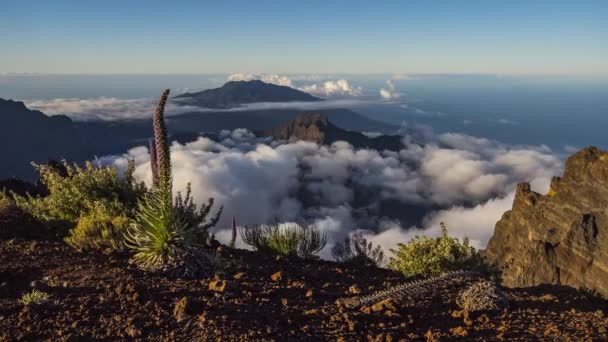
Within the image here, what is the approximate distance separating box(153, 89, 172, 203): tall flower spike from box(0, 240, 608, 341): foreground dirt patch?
129 centimetres

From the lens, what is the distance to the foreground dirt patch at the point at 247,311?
199 inches

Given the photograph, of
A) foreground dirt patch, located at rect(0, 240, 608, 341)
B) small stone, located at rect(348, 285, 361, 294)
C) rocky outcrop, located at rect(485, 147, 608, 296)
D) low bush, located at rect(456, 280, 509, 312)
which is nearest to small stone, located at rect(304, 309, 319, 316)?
foreground dirt patch, located at rect(0, 240, 608, 341)

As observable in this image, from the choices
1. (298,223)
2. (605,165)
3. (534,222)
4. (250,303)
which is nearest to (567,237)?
(534,222)

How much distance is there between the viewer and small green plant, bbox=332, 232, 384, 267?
10.8 metres

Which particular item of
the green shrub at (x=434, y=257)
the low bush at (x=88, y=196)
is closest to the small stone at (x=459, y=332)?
the green shrub at (x=434, y=257)

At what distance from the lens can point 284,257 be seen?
9.39 metres

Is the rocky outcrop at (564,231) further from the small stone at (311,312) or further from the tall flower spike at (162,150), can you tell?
the tall flower spike at (162,150)

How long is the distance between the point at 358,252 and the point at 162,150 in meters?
5.95

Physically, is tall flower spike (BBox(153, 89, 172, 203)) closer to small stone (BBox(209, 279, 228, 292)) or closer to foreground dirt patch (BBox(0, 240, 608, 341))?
foreground dirt patch (BBox(0, 240, 608, 341))

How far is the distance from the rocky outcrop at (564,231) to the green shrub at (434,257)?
194 feet

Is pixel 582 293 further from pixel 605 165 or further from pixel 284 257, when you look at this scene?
pixel 605 165

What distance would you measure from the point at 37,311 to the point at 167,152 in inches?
99.5

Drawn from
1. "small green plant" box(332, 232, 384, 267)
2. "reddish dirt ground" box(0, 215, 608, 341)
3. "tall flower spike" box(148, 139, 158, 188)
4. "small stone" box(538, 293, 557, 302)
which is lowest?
"small green plant" box(332, 232, 384, 267)

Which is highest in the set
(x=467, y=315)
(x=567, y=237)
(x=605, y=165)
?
(x=467, y=315)
